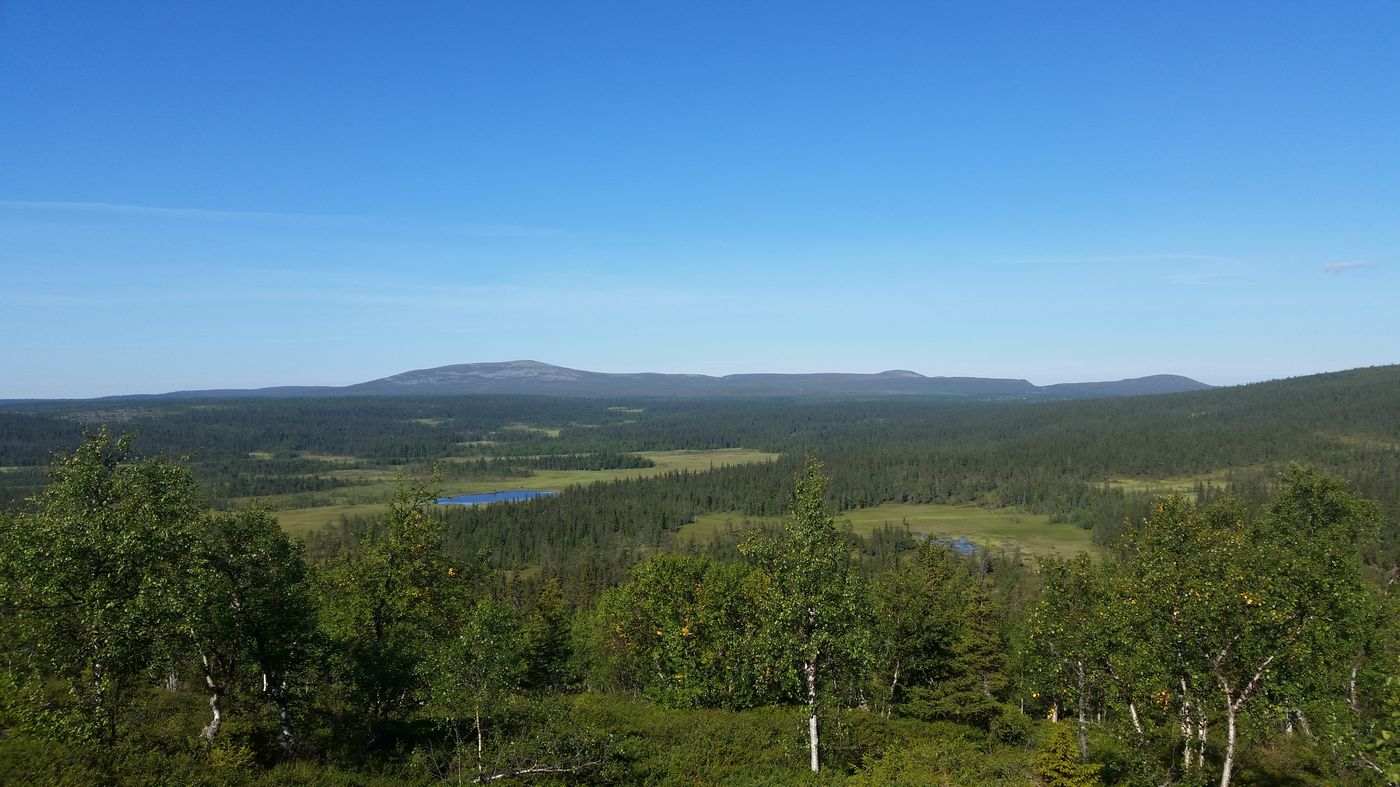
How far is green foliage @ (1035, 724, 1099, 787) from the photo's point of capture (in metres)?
26.2

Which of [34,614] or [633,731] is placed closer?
[34,614]

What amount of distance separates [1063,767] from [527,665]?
883 inches

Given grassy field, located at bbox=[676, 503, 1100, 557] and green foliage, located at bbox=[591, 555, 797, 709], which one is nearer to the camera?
green foliage, located at bbox=[591, 555, 797, 709]

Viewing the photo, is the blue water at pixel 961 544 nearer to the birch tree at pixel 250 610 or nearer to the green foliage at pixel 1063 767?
the green foliage at pixel 1063 767

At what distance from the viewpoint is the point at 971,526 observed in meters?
154

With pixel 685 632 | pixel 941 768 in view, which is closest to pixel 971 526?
pixel 685 632

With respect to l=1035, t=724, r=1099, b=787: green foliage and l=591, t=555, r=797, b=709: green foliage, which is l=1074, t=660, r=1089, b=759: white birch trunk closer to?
l=1035, t=724, r=1099, b=787: green foliage

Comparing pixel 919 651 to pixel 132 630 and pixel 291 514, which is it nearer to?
pixel 132 630

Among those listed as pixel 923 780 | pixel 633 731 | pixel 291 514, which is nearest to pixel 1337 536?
pixel 923 780

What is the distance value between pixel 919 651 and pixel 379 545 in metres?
35.1

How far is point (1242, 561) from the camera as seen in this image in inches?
955

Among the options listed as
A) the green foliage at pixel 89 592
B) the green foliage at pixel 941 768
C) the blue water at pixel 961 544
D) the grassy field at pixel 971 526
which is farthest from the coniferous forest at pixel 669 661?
the grassy field at pixel 971 526

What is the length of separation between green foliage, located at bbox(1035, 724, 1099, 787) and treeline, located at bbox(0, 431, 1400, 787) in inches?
5.0

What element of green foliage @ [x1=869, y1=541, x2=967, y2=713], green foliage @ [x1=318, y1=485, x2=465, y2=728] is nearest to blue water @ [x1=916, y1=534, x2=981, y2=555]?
green foliage @ [x1=869, y1=541, x2=967, y2=713]
